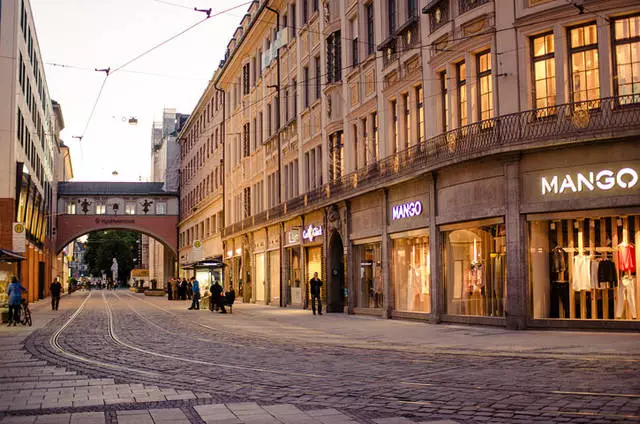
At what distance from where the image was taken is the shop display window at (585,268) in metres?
19.1

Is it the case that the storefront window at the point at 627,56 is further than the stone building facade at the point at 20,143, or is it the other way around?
the stone building facade at the point at 20,143

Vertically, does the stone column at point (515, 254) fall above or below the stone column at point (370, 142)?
below

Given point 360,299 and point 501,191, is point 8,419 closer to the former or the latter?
point 501,191

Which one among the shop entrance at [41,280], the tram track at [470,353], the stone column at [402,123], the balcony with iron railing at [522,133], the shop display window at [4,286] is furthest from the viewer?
the shop entrance at [41,280]

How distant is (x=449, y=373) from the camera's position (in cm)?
1220

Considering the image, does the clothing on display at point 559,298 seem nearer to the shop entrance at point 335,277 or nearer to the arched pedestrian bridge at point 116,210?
the shop entrance at point 335,277

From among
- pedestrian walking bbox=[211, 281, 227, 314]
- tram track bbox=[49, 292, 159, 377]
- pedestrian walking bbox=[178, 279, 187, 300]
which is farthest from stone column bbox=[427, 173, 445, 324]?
pedestrian walking bbox=[178, 279, 187, 300]

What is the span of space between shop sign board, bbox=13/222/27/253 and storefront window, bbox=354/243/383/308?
19.7m

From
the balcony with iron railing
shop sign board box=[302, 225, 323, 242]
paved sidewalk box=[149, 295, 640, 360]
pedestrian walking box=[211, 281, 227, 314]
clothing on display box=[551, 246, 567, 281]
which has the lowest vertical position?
paved sidewalk box=[149, 295, 640, 360]

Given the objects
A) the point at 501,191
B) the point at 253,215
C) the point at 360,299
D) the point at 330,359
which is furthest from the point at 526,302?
the point at 253,215

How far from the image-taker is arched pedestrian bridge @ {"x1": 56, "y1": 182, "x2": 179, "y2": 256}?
83875 millimetres

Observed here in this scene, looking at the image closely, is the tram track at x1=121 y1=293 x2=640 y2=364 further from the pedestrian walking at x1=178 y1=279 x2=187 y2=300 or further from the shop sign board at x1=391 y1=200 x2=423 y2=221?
the pedestrian walking at x1=178 y1=279 x2=187 y2=300

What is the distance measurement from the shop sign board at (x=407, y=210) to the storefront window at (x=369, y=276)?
2.11 meters

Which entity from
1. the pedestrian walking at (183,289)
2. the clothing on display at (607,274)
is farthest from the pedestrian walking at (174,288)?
the clothing on display at (607,274)
